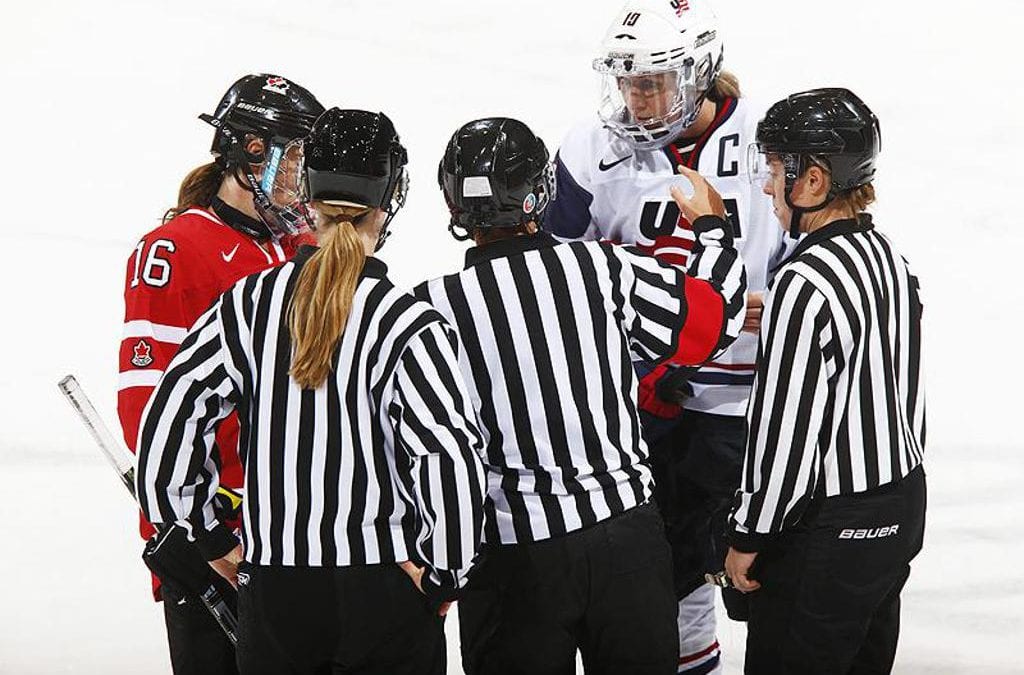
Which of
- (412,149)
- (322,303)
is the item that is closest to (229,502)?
(322,303)

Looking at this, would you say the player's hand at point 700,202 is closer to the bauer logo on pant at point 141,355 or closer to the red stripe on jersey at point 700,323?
the red stripe on jersey at point 700,323

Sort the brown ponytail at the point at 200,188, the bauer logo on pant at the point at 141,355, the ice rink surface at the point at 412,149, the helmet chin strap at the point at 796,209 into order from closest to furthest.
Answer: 1. the helmet chin strap at the point at 796,209
2. the bauer logo on pant at the point at 141,355
3. the brown ponytail at the point at 200,188
4. the ice rink surface at the point at 412,149

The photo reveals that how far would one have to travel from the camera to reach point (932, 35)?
15.2 feet

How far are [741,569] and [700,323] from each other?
38 centimetres

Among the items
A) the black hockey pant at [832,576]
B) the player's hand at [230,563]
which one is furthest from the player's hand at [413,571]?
the black hockey pant at [832,576]

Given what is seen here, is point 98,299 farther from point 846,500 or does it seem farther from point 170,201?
point 846,500

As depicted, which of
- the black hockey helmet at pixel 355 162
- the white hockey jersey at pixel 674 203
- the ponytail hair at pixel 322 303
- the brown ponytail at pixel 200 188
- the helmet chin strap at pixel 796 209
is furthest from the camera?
the white hockey jersey at pixel 674 203

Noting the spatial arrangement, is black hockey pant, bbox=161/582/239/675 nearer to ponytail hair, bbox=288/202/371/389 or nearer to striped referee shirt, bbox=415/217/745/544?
striped referee shirt, bbox=415/217/745/544

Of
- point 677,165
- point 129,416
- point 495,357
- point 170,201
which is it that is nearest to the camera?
point 495,357

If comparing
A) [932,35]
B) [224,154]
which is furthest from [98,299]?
[932,35]

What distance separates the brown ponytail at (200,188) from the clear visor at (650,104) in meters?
0.66

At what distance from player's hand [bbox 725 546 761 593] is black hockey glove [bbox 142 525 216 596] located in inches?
30.2

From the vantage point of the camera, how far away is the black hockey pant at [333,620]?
1766 mm

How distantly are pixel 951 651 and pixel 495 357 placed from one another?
58.0 inches
